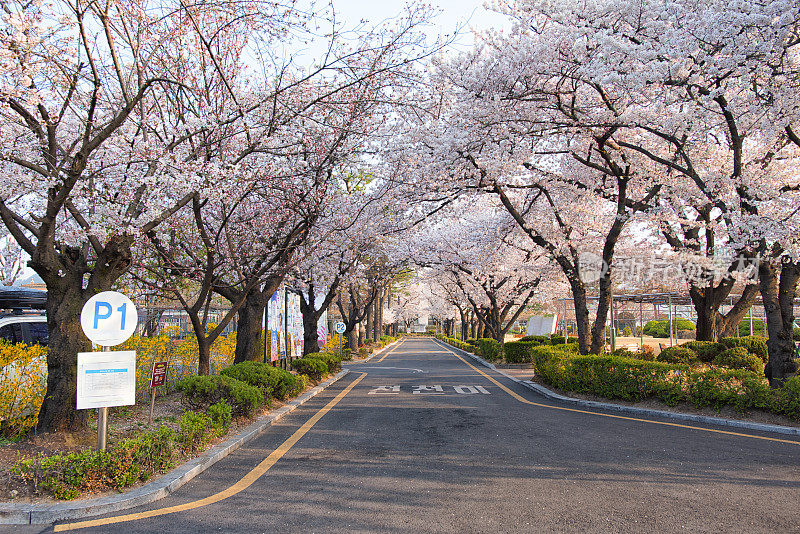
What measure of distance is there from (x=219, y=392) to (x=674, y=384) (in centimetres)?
855

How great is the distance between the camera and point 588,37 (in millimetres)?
10109

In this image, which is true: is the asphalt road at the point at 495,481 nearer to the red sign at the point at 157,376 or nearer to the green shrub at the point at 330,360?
the red sign at the point at 157,376

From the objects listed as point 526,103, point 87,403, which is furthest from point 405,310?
point 87,403

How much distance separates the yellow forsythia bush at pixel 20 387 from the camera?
21.7ft

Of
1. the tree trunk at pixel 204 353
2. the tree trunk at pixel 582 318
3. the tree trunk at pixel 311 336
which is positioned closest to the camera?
the tree trunk at pixel 204 353

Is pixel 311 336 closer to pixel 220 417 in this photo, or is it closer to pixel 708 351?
pixel 220 417

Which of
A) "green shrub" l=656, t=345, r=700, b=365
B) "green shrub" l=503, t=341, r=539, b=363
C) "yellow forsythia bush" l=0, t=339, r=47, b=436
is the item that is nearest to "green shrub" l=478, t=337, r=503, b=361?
"green shrub" l=503, t=341, r=539, b=363

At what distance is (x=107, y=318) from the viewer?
5551 mm

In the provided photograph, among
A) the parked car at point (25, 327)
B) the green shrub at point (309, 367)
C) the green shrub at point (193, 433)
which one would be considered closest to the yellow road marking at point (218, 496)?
the green shrub at point (193, 433)

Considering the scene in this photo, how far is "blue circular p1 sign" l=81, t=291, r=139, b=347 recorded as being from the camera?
5.39 metres

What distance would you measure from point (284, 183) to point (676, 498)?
8.22 m

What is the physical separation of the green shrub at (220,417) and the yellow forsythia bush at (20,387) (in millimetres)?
2152

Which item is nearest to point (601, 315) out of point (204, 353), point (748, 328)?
point (204, 353)

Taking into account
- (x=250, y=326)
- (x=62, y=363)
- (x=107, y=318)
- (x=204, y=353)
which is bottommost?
(x=204, y=353)
